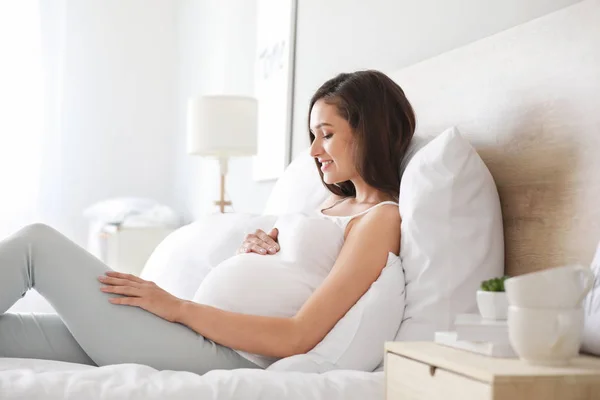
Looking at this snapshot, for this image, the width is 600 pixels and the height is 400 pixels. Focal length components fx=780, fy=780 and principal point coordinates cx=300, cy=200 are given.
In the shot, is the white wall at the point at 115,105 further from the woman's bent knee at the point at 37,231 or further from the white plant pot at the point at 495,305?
the white plant pot at the point at 495,305

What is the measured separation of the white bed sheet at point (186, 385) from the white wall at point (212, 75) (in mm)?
2378

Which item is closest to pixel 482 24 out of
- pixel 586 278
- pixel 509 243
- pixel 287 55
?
pixel 509 243

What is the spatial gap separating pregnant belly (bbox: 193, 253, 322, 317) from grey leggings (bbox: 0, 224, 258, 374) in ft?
0.39

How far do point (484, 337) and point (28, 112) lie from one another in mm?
4462

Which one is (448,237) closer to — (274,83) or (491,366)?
(491,366)

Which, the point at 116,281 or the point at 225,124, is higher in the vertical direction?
the point at 225,124

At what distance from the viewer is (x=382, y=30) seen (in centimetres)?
258

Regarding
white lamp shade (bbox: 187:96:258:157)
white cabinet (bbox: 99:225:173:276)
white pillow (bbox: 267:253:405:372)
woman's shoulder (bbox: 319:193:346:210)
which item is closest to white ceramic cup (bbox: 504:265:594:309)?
white pillow (bbox: 267:253:405:372)

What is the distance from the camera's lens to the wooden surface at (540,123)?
1.46 meters

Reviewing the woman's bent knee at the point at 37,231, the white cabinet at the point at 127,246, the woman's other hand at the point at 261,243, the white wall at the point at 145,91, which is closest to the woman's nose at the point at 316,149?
the woman's other hand at the point at 261,243

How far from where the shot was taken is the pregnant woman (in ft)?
5.30

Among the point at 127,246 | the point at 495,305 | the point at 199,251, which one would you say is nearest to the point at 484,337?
the point at 495,305

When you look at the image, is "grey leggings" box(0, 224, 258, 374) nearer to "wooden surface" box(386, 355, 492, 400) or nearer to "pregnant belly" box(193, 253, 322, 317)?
"pregnant belly" box(193, 253, 322, 317)

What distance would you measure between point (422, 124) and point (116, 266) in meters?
2.80
